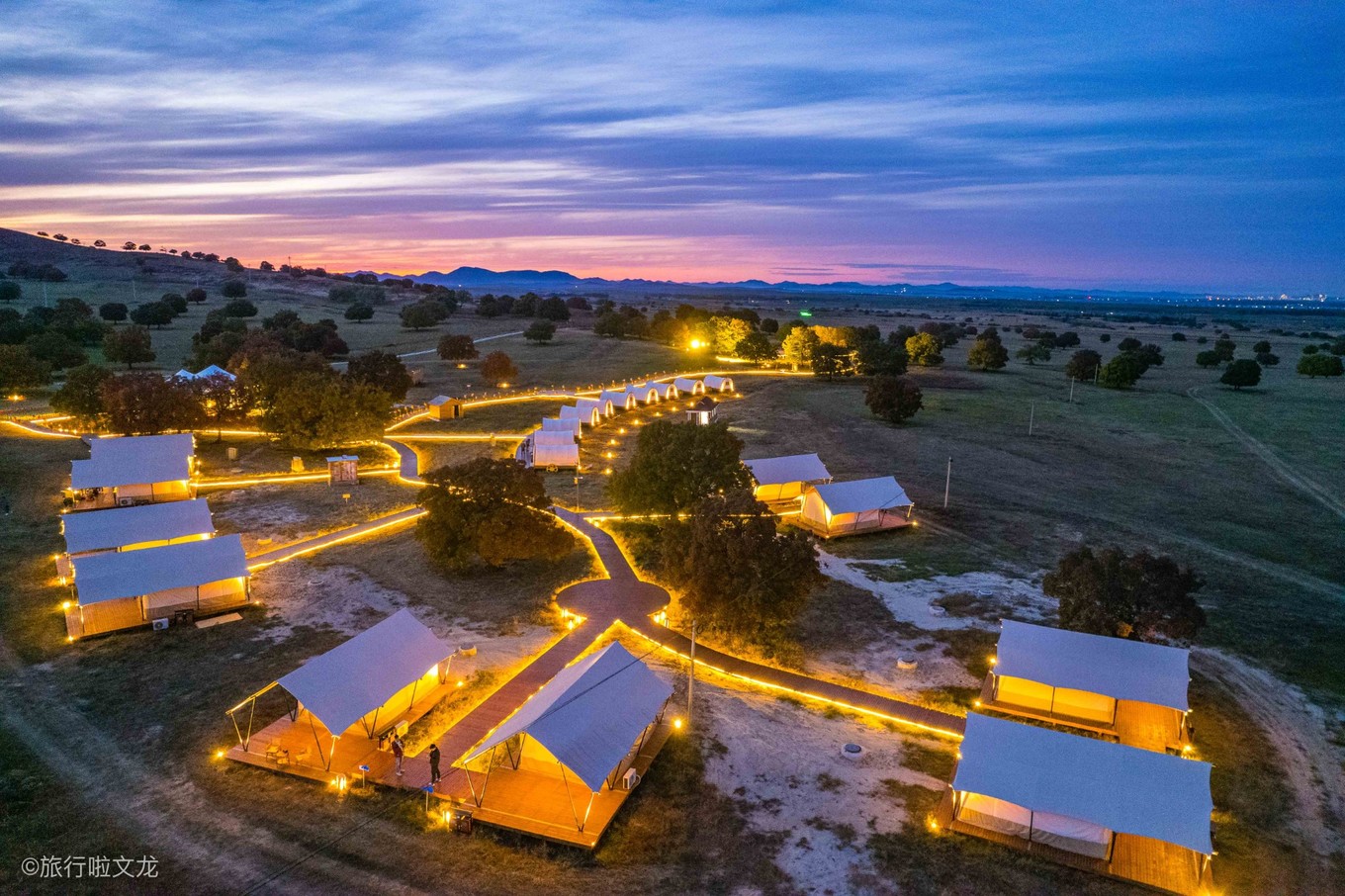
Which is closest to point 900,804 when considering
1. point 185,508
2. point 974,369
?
point 185,508

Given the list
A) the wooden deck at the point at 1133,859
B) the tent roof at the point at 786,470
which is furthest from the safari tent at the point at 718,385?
the wooden deck at the point at 1133,859

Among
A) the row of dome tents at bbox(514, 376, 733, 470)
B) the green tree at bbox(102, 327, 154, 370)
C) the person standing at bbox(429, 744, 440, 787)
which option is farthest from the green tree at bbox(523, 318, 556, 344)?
the person standing at bbox(429, 744, 440, 787)

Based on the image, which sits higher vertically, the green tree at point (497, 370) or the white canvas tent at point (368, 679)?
the green tree at point (497, 370)

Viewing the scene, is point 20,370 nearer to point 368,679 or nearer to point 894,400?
point 368,679

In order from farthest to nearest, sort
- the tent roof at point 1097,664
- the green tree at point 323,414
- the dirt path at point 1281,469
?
the green tree at point 323,414
the dirt path at point 1281,469
the tent roof at point 1097,664

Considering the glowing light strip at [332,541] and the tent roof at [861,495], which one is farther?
the tent roof at [861,495]

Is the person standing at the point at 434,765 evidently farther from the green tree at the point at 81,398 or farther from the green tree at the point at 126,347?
the green tree at the point at 126,347
